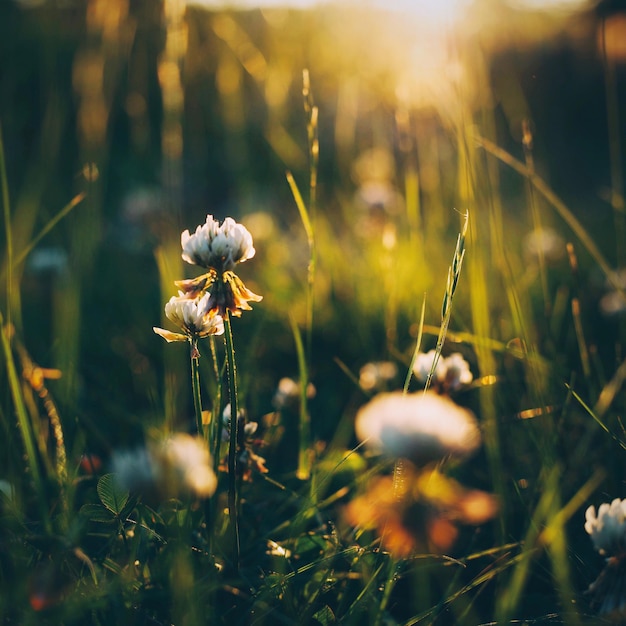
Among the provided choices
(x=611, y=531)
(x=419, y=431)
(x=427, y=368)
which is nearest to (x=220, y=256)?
(x=419, y=431)

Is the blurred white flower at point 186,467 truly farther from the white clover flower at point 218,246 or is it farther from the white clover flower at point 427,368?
the white clover flower at point 427,368

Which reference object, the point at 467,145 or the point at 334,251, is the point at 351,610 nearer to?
the point at 467,145

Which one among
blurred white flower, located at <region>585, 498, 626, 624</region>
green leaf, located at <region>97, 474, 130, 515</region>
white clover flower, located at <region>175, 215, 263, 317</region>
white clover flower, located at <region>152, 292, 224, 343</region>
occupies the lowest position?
blurred white flower, located at <region>585, 498, 626, 624</region>

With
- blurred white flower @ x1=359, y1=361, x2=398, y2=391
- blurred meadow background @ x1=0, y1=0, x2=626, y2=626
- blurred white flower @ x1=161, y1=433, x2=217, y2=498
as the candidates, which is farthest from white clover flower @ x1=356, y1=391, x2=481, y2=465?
blurred white flower @ x1=359, y1=361, x2=398, y2=391

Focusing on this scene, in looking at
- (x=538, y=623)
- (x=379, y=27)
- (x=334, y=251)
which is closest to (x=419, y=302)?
(x=334, y=251)

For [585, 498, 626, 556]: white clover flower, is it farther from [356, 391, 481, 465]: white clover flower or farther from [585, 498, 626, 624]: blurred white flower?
[356, 391, 481, 465]: white clover flower

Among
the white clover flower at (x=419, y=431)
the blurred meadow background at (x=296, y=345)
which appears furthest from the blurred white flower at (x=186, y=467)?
the white clover flower at (x=419, y=431)

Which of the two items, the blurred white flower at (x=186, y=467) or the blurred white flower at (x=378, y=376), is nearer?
the blurred white flower at (x=186, y=467)
